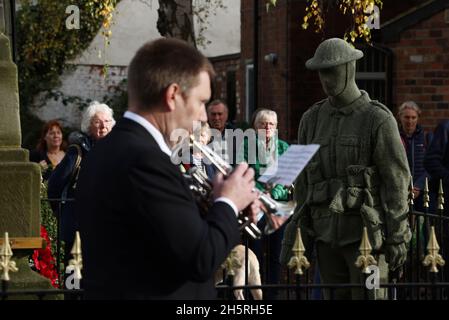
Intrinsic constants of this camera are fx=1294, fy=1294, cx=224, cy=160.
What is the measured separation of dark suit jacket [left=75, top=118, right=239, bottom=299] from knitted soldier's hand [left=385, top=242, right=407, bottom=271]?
292 centimetres

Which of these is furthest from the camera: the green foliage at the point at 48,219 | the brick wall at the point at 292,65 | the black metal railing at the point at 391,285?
the brick wall at the point at 292,65

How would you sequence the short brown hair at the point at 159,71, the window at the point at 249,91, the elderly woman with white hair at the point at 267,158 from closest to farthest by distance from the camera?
the short brown hair at the point at 159,71, the elderly woman with white hair at the point at 267,158, the window at the point at 249,91

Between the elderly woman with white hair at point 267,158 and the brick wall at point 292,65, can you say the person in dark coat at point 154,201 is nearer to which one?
the elderly woman with white hair at point 267,158

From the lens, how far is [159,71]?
401 cm

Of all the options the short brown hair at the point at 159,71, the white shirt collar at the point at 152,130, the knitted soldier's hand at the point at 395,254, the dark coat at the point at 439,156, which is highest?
the short brown hair at the point at 159,71

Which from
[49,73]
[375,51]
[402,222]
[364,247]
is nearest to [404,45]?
[375,51]

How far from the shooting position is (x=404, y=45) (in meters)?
14.8

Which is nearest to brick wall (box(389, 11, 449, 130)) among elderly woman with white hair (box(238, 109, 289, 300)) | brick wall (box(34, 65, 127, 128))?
elderly woman with white hair (box(238, 109, 289, 300))

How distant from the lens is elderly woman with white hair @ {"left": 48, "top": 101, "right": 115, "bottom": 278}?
8.81 meters

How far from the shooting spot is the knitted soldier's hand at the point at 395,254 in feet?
22.4

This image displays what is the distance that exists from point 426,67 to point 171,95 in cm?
1098

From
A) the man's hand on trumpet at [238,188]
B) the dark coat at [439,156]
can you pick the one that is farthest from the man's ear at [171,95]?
the dark coat at [439,156]
